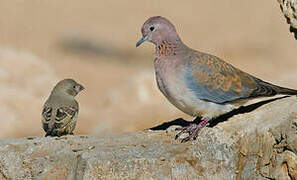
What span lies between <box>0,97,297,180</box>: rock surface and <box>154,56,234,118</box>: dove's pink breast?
677 mm

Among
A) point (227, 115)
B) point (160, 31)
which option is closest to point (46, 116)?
point (160, 31)

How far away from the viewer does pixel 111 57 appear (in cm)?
1788

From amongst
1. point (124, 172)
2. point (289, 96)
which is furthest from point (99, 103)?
point (124, 172)

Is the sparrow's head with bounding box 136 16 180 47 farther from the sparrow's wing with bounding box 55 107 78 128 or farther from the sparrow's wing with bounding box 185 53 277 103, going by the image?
the sparrow's wing with bounding box 55 107 78 128

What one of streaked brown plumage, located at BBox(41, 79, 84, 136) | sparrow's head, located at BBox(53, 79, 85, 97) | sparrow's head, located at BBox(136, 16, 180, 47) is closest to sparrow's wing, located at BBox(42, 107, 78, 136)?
streaked brown plumage, located at BBox(41, 79, 84, 136)

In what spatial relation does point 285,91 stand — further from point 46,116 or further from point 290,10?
point 46,116

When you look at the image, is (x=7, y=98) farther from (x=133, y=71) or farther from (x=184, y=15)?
(x=184, y=15)

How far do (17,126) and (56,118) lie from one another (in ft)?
8.81

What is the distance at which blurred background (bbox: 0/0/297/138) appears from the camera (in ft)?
40.2

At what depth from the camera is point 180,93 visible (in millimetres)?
8883

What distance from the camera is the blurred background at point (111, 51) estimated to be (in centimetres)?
1227

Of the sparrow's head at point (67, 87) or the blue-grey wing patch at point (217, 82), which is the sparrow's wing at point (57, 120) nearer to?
the sparrow's head at point (67, 87)

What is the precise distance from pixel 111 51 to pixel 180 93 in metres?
9.47

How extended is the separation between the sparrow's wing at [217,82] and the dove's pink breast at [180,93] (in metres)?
0.06
